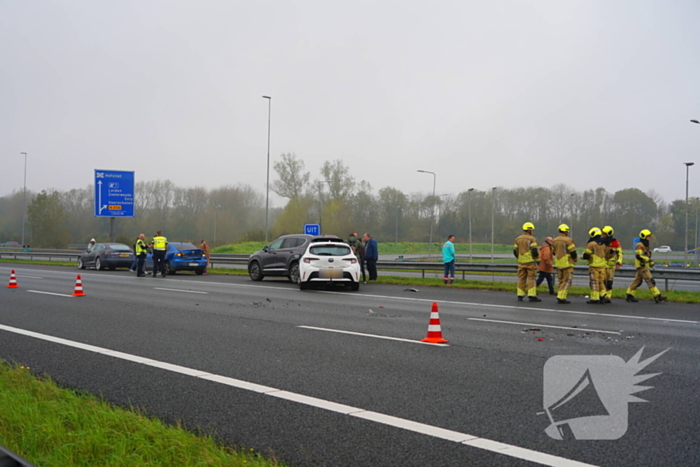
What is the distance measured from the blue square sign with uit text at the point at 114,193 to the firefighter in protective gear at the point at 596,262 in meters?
27.5

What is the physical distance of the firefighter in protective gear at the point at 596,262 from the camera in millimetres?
14906

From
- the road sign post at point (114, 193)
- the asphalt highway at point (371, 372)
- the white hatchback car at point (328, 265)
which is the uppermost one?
the road sign post at point (114, 193)

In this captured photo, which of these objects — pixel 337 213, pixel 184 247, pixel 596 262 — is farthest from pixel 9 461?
pixel 337 213

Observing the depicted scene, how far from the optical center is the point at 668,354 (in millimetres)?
8141

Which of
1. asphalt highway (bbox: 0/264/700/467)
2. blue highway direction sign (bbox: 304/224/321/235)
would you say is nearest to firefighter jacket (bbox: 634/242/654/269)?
asphalt highway (bbox: 0/264/700/467)

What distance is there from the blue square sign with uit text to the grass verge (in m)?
31.9

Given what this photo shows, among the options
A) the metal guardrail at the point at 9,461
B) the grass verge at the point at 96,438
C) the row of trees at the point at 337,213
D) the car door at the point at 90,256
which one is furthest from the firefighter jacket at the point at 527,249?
the row of trees at the point at 337,213

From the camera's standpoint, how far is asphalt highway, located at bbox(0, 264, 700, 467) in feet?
14.4

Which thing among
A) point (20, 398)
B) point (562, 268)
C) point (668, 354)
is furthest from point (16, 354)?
point (562, 268)

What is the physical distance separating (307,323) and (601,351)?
4955 mm

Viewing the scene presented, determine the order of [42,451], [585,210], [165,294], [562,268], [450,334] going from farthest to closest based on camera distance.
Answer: [585,210] < [165,294] < [562,268] < [450,334] < [42,451]

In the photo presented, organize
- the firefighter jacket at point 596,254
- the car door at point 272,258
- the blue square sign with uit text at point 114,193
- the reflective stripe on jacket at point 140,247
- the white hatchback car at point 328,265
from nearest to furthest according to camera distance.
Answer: the firefighter jacket at point 596,254 → the white hatchback car at point 328,265 → the car door at point 272,258 → the reflective stripe on jacket at point 140,247 → the blue square sign with uit text at point 114,193

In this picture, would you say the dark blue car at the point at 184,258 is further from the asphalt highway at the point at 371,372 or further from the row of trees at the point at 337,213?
the row of trees at the point at 337,213

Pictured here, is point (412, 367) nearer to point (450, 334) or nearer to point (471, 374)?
point (471, 374)
